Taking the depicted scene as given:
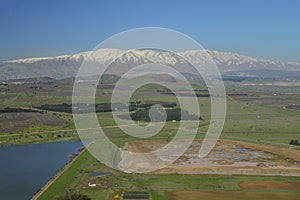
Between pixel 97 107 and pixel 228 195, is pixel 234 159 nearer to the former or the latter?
pixel 228 195

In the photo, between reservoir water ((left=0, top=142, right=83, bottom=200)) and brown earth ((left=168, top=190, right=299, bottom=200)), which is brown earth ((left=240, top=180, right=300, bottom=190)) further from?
reservoir water ((left=0, top=142, right=83, bottom=200))

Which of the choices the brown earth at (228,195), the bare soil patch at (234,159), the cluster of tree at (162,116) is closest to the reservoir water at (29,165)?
the bare soil patch at (234,159)

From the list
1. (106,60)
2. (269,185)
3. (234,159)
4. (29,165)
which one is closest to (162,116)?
(234,159)

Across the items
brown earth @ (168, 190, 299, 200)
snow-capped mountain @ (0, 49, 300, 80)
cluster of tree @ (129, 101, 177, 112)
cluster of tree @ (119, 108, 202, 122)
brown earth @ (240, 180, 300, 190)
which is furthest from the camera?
snow-capped mountain @ (0, 49, 300, 80)

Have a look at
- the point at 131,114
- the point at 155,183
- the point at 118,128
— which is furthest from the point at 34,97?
the point at 155,183

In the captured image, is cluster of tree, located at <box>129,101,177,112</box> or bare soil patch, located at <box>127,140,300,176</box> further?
cluster of tree, located at <box>129,101,177,112</box>

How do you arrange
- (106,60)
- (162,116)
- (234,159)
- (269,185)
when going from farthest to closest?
1. (106,60)
2. (162,116)
3. (234,159)
4. (269,185)

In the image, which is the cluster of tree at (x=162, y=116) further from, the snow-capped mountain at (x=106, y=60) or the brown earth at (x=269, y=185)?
the snow-capped mountain at (x=106, y=60)

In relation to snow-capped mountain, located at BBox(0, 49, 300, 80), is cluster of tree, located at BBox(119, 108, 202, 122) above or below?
below

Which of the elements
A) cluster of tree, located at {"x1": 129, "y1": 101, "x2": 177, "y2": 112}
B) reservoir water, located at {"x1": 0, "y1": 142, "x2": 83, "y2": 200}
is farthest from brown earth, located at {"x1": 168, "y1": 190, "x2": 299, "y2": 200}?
cluster of tree, located at {"x1": 129, "y1": 101, "x2": 177, "y2": 112}
